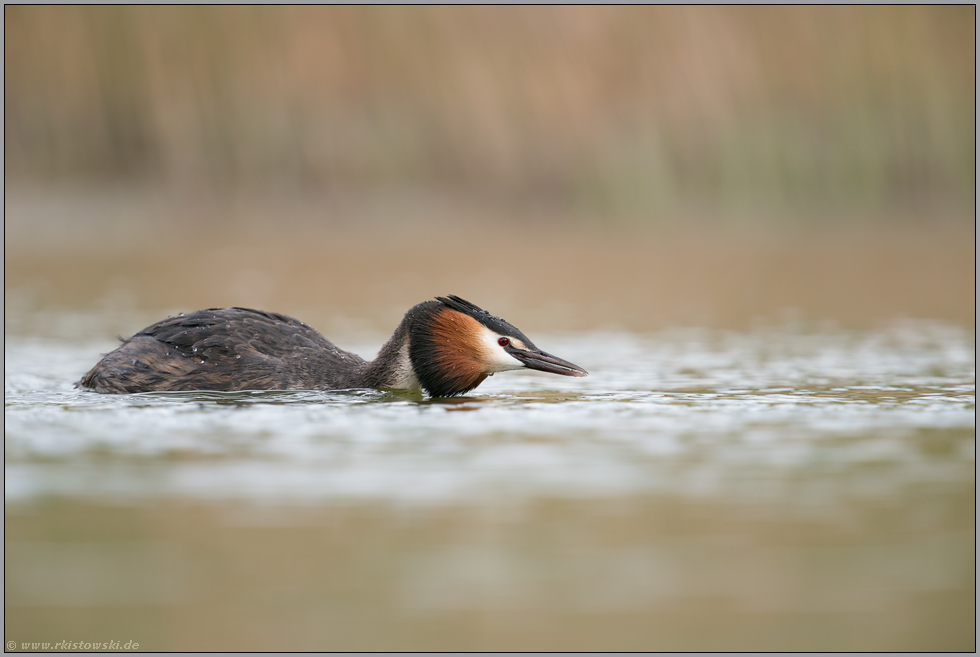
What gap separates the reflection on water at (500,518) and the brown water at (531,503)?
14 mm

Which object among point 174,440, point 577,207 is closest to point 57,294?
point 174,440

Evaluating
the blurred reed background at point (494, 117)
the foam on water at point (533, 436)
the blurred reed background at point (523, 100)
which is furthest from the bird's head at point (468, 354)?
the blurred reed background at point (523, 100)

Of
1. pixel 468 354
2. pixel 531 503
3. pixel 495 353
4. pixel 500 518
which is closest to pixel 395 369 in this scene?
pixel 468 354

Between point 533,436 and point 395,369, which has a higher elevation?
point 395,369

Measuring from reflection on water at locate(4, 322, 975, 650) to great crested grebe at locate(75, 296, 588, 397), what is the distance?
0.19m

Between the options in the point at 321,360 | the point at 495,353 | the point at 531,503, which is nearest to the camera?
the point at 531,503

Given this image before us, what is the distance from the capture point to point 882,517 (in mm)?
4852

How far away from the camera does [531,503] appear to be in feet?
16.6

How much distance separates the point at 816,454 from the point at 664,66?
17.8 meters

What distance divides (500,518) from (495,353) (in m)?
2.96

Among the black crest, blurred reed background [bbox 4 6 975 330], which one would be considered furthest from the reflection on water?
blurred reed background [bbox 4 6 975 330]

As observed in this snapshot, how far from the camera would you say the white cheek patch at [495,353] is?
774 centimetres

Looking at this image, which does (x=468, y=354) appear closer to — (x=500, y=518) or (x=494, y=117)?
(x=500, y=518)

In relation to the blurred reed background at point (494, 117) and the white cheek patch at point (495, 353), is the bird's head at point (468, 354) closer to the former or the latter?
the white cheek patch at point (495, 353)
